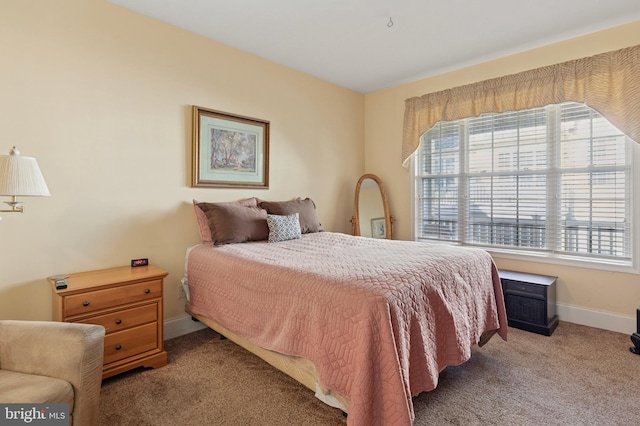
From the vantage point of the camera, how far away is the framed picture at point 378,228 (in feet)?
13.9

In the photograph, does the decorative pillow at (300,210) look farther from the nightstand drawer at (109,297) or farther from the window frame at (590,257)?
the window frame at (590,257)

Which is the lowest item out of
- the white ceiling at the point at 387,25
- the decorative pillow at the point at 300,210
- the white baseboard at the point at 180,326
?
the white baseboard at the point at 180,326

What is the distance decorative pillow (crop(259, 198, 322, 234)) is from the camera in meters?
3.22

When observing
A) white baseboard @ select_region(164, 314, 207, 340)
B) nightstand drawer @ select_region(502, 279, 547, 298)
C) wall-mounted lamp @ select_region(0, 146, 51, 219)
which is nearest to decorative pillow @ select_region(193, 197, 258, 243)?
white baseboard @ select_region(164, 314, 207, 340)

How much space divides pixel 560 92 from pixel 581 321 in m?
2.10

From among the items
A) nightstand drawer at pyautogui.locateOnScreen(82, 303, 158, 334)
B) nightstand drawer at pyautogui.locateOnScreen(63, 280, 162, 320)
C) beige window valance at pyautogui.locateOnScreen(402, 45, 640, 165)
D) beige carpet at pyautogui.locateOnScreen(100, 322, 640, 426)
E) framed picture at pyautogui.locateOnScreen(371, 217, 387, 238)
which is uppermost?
beige window valance at pyautogui.locateOnScreen(402, 45, 640, 165)

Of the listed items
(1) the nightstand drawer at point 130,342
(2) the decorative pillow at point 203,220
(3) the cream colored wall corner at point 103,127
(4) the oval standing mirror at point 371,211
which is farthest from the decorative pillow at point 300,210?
(1) the nightstand drawer at point 130,342

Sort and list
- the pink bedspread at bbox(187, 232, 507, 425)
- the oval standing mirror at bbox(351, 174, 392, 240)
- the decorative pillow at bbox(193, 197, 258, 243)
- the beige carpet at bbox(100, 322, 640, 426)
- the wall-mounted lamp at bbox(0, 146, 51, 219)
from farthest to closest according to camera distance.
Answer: the oval standing mirror at bbox(351, 174, 392, 240)
the decorative pillow at bbox(193, 197, 258, 243)
the beige carpet at bbox(100, 322, 640, 426)
the wall-mounted lamp at bbox(0, 146, 51, 219)
the pink bedspread at bbox(187, 232, 507, 425)

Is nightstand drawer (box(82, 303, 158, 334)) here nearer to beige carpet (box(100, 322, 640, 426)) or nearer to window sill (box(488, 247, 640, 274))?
beige carpet (box(100, 322, 640, 426))

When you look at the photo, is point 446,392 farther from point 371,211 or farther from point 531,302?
point 371,211

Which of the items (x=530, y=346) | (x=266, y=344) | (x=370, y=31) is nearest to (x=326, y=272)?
(x=266, y=344)

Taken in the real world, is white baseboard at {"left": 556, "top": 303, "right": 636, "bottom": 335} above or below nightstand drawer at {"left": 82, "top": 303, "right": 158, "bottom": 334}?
below

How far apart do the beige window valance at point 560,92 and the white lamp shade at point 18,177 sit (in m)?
3.57

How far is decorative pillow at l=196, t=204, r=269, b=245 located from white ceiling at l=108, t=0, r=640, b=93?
5.10 feet
